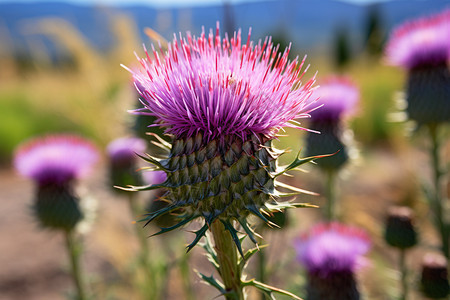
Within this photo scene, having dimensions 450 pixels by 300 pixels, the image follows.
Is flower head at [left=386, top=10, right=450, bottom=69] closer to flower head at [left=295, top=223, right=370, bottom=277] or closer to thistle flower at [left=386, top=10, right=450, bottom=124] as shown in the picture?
thistle flower at [left=386, top=10, right=450, bottom=124]

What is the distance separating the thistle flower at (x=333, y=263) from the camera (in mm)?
2596

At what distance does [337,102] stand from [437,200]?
3.63 ft

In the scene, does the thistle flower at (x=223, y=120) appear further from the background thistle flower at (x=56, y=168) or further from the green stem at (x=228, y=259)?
the background thistle flower at (x=56, y=168)

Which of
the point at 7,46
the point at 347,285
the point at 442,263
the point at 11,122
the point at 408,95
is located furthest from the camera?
the point at 11,122

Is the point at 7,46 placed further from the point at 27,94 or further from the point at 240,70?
the point at 240,70

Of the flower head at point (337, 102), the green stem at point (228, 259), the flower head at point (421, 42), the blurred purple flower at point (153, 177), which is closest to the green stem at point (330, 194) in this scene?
the flower head at point (337, 102)

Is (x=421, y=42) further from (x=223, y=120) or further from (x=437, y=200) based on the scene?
(x=223, y=120)

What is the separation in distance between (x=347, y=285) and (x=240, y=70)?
1.73 m

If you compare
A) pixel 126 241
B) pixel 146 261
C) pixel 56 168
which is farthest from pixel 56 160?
pixel 126 241

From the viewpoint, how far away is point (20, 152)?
3.69m

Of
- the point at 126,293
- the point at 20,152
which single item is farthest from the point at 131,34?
the point at 126,293

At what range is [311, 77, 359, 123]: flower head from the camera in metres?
3.48

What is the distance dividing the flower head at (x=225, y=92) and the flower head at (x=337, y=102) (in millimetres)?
2002

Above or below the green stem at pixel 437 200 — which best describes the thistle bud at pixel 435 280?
below
